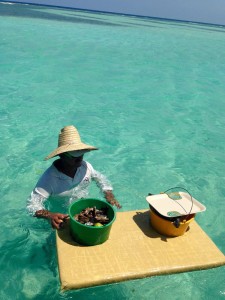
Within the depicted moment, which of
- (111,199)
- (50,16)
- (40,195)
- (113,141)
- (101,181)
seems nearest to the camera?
(40,195)

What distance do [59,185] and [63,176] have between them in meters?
0.11

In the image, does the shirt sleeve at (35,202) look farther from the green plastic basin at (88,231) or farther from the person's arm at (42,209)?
the green plastic basin at (88,231)

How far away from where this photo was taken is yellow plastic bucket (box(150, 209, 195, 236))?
2777mm

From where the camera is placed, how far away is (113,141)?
7.70 metres

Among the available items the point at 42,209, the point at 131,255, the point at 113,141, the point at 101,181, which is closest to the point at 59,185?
the point at 42,209

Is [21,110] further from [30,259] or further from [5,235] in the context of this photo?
[30,259]

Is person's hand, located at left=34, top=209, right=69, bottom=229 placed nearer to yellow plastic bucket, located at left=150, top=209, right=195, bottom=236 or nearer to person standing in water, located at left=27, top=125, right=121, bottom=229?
person standing in water, located at left=27, top=125, right=121, bottom=229

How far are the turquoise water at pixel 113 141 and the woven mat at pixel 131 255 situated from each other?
1.03 m

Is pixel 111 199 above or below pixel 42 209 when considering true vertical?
below

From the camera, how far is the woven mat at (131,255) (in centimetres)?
241

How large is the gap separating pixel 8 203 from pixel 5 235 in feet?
2.54

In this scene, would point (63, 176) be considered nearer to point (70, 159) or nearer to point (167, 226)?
point (70, 159)

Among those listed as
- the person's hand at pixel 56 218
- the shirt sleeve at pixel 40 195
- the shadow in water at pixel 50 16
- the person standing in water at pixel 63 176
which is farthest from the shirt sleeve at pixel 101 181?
the shadow in water at pixel 50 16

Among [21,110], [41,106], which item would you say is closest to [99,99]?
[41,106]
